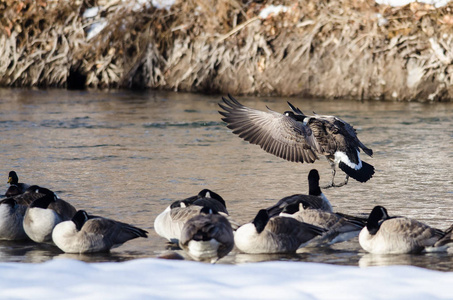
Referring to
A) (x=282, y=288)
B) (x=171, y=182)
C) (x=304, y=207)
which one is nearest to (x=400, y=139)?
(x=171, y=182)

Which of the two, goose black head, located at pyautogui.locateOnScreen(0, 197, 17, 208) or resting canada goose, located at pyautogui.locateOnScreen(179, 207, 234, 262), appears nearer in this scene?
resting canada goose, located at pyautogui.locateOnScreen(179, 207, 234, 262)

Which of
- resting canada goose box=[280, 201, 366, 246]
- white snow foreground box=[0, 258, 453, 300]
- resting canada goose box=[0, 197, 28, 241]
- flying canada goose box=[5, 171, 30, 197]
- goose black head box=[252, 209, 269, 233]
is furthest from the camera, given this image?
flying canada goose box=[5, 171, 30, 197]

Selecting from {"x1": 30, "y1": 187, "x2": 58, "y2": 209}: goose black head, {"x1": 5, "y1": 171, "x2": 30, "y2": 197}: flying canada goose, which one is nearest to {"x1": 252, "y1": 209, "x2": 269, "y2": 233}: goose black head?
{"x1": 30, "y1": 187, "x2": 58, "y2": 209}: goose black head

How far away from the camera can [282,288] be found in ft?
16.0

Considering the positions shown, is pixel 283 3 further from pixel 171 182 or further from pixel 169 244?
pixel 169 244

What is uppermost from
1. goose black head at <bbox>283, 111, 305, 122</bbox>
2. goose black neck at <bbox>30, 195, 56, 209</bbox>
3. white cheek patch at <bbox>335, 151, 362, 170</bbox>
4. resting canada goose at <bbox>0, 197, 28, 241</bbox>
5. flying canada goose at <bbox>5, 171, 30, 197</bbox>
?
goose black head at <bbox>283, 111, 305, 122</bbox>

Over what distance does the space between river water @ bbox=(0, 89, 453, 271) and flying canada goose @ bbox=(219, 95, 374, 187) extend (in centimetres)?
46

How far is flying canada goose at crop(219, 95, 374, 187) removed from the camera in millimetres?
9031

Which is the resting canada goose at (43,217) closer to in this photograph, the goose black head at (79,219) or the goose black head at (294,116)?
the goose black head at (79,219)

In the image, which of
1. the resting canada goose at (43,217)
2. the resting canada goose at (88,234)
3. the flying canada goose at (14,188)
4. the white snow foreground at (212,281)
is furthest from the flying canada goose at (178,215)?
the flying canada goose at (14,188)

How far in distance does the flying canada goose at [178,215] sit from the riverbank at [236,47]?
11.8 m

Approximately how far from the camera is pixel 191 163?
11219 millimetres

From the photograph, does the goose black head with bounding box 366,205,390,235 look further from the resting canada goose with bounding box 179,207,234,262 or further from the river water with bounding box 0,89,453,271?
the resting canada goose with bounding box 179,207,234,262

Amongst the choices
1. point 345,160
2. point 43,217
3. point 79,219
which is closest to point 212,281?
point 79,219
